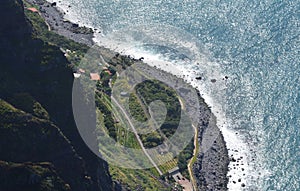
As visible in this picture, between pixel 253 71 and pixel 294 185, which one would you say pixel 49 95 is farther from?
pixel 253 71

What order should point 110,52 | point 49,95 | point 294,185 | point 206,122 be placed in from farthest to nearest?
point 110,52, point 206,122, point 294,185, point 49,95

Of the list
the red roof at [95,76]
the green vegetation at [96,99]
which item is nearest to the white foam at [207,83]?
the green vegetation at [96,99]

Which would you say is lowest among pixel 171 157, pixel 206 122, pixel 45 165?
pixel 45 165

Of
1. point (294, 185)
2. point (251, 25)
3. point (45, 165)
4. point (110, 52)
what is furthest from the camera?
point (251, 25)

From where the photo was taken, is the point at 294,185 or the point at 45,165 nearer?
the point at 45,165

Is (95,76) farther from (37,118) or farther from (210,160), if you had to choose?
(37,118)

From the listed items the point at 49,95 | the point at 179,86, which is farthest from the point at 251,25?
the point at 49,95
